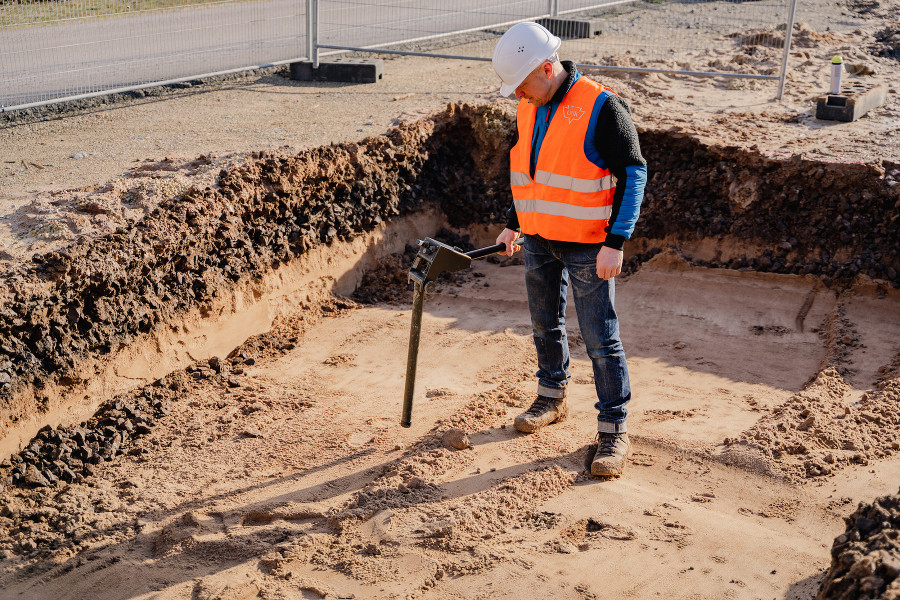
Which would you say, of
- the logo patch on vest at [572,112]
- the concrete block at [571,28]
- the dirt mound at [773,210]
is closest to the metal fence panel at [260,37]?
the concrete block at [571,28]

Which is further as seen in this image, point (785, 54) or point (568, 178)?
point (785, 54)

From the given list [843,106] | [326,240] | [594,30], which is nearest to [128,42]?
[326,240]

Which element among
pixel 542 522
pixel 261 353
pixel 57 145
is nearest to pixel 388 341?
pixel 261 353

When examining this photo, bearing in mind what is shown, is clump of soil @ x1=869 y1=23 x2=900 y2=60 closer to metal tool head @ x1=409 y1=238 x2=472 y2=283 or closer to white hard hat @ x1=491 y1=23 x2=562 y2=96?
white hard hat @ x1=491 y1=23 x2=562 y2=96

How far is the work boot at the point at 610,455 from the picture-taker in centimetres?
436

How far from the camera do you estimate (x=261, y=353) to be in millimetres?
6008

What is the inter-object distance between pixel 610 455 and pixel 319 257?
128 inches

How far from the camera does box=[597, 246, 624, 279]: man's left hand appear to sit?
12.7 feet

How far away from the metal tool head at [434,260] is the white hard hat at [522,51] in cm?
94

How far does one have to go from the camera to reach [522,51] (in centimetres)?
385

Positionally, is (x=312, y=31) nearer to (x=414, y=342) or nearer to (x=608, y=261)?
(x=414, y=342)

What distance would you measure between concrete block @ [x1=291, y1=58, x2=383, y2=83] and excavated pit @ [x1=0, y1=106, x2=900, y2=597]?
175 cm

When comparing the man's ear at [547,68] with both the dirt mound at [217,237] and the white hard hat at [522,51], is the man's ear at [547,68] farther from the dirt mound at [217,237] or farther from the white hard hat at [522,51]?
the dirt mound at [217,237]

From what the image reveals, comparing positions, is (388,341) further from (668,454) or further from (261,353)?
(668,454)
